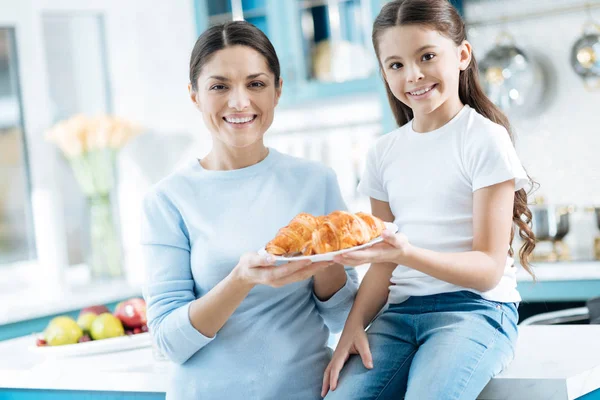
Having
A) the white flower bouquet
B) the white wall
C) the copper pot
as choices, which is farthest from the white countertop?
the copper pot

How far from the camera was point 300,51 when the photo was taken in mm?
4074

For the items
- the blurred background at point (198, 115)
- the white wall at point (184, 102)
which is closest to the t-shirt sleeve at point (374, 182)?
the blurred background at point (198, 115)

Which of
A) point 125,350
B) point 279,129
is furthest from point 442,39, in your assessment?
point 279,129

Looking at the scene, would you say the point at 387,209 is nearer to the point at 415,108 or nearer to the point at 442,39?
the point at 415,108

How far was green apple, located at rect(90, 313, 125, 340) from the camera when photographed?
6.22 ft

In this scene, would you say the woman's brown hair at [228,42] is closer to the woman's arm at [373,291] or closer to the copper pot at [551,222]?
the woman's arm at [373,291]

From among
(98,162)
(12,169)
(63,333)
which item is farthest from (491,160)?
(12,169)

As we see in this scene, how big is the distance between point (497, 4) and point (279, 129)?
1.31 m

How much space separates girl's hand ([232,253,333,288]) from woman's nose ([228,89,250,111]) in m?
0.32

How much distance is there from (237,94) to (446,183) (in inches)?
17.0

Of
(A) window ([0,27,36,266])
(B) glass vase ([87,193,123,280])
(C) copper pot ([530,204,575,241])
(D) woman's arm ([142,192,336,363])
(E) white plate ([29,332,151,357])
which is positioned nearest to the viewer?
(D) woman's arm ([142,192,336,363])

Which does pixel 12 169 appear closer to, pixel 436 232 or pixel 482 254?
pixel 436 232

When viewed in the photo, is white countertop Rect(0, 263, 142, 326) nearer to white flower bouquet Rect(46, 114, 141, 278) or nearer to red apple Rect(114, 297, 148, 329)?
white flower bouquet Rect(46, 114, 141, 278)

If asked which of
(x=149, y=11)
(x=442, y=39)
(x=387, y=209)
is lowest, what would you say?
(x=387, y=209)
